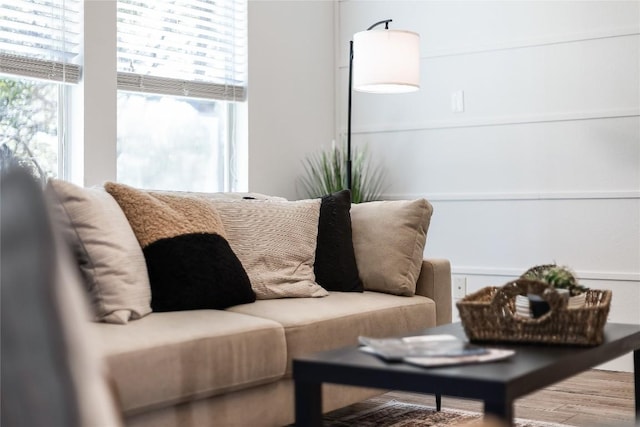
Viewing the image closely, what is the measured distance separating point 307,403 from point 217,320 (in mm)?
706

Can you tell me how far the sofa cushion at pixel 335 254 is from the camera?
10.7 feet

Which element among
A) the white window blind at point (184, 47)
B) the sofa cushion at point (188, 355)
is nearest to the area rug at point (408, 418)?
the sofa cushion at point (188, 355)

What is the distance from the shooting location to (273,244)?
3.09m

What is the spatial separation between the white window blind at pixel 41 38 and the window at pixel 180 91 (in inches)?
10.9

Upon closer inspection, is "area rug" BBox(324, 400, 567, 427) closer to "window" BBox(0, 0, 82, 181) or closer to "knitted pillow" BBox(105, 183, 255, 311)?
"knitted pillow" BBox(105, 183, 255, 311)

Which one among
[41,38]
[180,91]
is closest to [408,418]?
[180,91]

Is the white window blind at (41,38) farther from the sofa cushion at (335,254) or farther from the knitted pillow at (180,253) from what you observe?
the sofa cushion at (335,254)

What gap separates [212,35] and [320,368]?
9.60ft

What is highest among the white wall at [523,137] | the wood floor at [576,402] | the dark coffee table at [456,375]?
the white wall at [523,137]

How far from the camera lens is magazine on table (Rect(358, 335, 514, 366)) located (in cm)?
177

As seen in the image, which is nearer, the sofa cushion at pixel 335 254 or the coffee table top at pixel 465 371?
the coffee table top at pixel 465 371

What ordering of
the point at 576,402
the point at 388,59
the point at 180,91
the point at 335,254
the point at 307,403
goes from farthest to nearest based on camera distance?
1. the point at 180,91
2. the point at 388,59
3. the point at 576,402
4. the point at 335,254
5. the point at 307,403

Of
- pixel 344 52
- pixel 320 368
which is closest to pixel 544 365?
pixel 320 368

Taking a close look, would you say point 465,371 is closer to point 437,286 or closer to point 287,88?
point 437,286
